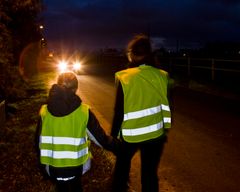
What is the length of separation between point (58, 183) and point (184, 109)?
385 inches

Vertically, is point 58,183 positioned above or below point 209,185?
above

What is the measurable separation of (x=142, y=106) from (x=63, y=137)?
94 centimetres

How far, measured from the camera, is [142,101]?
4016 mm

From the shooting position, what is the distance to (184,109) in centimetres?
1299

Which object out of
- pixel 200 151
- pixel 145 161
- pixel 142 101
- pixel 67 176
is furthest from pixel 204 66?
pixel 67 176

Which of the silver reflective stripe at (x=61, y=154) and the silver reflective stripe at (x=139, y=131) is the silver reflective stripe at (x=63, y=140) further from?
the silver reflective stripe at (x=139, y=131)

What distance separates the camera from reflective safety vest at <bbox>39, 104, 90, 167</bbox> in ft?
11.2

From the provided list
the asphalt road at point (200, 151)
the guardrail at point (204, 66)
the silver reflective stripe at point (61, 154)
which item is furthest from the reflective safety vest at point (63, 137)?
the guardrail at point (204, 66)

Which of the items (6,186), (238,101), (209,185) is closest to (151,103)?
(209,185)

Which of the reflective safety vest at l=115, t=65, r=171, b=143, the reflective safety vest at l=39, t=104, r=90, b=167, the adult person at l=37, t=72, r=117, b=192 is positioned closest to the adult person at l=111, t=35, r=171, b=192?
the reflective safety vest at l=115, t=65, r=171, b=143

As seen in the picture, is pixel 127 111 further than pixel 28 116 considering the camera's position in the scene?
No

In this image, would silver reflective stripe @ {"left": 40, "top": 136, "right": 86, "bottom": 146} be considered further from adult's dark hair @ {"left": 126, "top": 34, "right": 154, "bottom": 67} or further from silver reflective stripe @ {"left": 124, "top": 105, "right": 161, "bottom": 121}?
adult's dark hair @ {"left": 126, "top": 34, "right": 154, "bottom": 67}

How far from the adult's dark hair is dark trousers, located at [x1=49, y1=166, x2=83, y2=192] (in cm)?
124

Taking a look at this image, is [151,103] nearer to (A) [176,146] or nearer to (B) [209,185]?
(B) [209,185]
